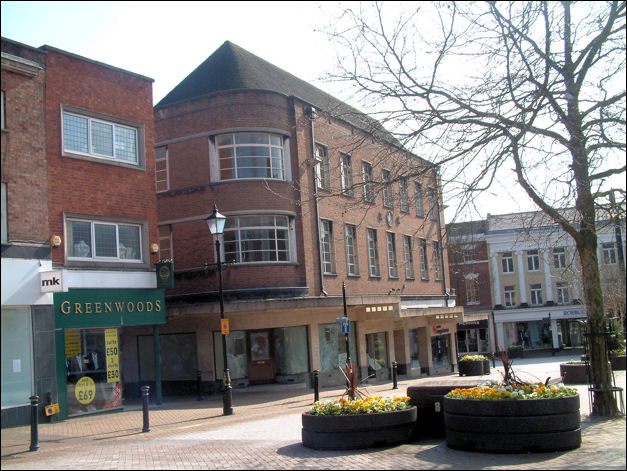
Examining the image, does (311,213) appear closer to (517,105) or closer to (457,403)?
(517,105)

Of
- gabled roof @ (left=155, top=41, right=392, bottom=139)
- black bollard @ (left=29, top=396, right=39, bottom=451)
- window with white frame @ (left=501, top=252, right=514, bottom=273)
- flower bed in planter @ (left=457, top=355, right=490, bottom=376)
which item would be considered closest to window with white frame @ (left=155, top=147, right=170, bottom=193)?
gabled roof @ (left=155, top=41, right=392, bottom=139)

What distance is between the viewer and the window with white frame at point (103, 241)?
1708 cm

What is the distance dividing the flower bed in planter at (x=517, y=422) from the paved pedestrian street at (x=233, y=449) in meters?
0.15

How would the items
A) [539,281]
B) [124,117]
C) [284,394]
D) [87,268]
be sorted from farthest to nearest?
1. [539,281]
2. [284,394]
3. [124,117]
4. [87,268]

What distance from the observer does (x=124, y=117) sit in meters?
18.6

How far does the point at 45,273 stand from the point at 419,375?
23014 millimetres

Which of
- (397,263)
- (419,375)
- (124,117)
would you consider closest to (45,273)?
(124,117)

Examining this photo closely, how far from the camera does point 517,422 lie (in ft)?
30.3

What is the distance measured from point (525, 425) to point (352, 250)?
19.7 m

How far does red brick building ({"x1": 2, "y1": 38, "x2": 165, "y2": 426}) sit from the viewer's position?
49.8 feet

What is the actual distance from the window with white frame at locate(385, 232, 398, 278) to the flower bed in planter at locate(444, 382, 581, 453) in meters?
22.5

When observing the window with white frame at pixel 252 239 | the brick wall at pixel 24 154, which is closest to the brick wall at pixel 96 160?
the brick wall at pixel 24 154

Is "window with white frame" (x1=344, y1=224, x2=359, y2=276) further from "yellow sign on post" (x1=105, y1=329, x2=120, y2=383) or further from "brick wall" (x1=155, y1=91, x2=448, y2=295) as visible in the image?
"yellow sign on post" (x1=105, y1=329, x2=120, y2=383)

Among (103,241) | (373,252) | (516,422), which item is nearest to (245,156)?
(103,241)
